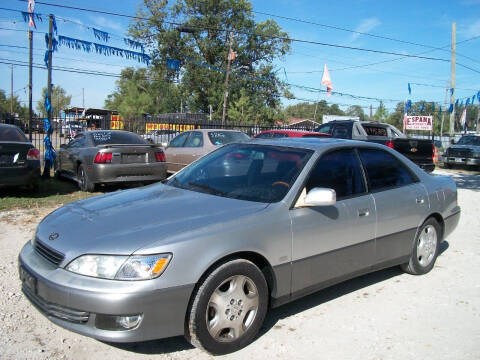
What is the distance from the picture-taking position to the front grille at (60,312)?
262 cm

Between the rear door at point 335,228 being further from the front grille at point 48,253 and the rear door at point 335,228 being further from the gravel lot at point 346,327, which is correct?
the front grille at point 48,253

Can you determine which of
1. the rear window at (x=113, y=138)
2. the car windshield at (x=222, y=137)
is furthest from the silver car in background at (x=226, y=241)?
the car windshield at (x=222, y=137)

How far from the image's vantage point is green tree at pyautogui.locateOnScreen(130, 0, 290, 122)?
43.0 meters

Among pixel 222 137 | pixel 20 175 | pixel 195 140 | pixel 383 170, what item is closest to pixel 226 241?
pixel 383 170

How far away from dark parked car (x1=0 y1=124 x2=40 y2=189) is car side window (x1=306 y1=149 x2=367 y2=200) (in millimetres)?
6115

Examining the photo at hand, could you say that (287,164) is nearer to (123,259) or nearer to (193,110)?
(123,259)

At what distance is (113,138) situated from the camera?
9352 mm

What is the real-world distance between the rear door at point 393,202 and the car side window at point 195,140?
22.1 ft

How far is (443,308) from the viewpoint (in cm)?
393

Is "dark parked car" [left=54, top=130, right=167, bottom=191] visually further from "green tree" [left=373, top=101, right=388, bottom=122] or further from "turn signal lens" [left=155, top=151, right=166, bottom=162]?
"green tree" [left=373, top=101, right=388, bottom=122]

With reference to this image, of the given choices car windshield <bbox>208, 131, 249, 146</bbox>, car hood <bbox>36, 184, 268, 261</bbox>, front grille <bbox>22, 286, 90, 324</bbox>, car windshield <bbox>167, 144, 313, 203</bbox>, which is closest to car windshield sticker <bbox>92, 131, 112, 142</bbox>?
car windshield <bbox>208, 131, 249, 146</bbox>

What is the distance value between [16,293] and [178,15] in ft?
146

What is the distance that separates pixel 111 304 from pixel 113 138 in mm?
7315

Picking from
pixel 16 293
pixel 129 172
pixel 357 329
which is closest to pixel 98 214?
pixel 16 293
